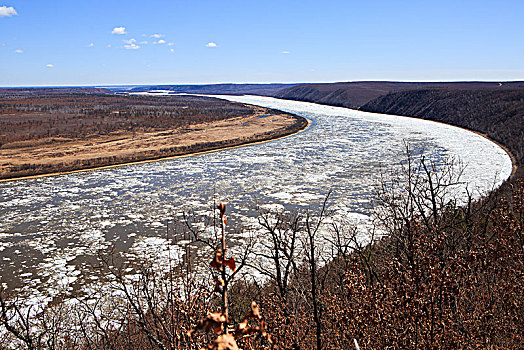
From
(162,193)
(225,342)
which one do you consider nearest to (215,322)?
(225,342)

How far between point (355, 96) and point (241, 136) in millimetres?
55586

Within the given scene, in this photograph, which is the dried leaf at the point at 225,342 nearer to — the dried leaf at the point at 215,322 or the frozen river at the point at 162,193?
the dried leaf at the point at 215,322

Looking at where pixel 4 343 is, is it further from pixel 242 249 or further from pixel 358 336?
pixel 358 336

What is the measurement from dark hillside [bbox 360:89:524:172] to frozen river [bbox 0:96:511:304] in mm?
3599

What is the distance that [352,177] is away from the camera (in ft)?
67.3

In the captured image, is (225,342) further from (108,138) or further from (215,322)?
(108,138)

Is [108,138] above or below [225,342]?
below

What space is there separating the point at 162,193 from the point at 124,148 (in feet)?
50.5

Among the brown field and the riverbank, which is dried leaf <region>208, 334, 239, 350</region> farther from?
the brown field

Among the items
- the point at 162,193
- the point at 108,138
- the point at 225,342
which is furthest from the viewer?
the point at 108,138

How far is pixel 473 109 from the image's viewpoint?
47062 millimetres

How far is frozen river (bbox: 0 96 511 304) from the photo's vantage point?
12.4m

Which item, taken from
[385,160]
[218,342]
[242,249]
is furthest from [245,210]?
[218,342]

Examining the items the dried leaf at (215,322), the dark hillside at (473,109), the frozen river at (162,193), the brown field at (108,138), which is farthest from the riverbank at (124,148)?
the dried leaf at (215,322)
